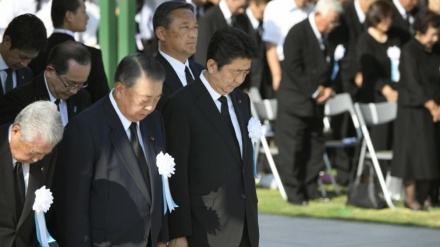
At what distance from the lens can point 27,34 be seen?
23.1ft

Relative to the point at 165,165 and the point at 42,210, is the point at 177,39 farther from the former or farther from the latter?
the point at 42,210

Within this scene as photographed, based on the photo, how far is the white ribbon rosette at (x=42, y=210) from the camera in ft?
18.2

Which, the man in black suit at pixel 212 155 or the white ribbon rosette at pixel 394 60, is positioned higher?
the man in black suit at pixel 212 155

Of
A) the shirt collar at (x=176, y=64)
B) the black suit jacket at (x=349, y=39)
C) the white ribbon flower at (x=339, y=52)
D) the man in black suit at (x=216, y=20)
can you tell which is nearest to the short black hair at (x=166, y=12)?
the shirt collar at (x=176, y=64)

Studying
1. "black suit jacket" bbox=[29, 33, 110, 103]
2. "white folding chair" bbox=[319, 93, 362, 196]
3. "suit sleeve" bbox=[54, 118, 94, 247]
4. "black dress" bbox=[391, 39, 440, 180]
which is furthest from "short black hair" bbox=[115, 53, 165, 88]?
"white folding chair" bbox=[319, 93, 362, 196]

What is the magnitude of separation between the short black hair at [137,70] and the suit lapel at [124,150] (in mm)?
204

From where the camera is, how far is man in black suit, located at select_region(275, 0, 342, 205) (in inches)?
523

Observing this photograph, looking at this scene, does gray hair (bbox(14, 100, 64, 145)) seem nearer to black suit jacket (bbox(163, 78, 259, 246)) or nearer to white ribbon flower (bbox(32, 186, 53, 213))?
white ribbon flower (bbox(32, 186, 53, 213))

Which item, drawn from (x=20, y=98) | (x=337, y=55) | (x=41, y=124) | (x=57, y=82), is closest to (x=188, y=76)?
(x=57, y=82)

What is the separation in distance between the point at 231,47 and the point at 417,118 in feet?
21.8

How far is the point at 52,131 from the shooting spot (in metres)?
5.41

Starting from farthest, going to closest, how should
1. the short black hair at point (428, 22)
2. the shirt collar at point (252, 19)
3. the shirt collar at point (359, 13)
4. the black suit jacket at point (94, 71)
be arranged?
1. the shirt collar at point (359, 13)
2. the shirt collar at point (252, 19)
3. the short black hair at point (428, 22)
4. the black suit jacket at point (94, 71)

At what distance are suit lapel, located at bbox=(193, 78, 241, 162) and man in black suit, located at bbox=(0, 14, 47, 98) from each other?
1141 mm

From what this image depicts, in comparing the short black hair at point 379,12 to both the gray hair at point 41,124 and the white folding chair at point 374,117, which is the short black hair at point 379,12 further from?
the gray hair at point 41,124
